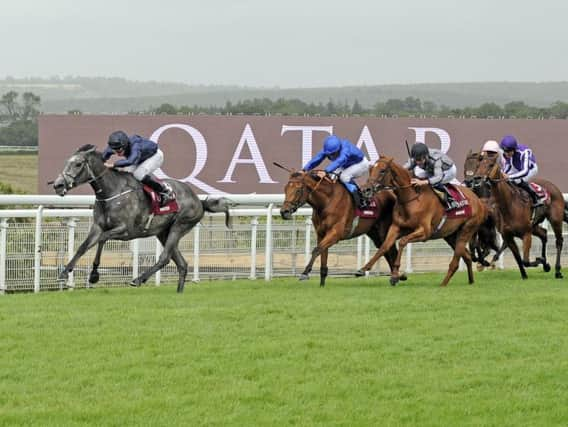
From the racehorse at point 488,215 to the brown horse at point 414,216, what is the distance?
0.41 meters

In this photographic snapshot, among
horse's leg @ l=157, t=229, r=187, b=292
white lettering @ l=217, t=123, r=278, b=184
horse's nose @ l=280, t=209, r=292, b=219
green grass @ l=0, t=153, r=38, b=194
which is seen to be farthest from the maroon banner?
horse's nose @ l=280, t=209, r=292, b=219

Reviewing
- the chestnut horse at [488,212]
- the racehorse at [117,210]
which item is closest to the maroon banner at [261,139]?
the chestnut horse at [488,212]

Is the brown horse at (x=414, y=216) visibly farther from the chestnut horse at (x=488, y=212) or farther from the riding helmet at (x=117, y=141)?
the riding helmet at (x=117, y=141)

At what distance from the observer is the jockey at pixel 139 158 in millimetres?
12305

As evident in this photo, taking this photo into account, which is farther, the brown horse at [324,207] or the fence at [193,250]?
the fence at [193,250]

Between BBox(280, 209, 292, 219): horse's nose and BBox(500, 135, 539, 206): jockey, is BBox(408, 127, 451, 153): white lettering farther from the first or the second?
BBox(280, 209, 292, 219): horse's nose

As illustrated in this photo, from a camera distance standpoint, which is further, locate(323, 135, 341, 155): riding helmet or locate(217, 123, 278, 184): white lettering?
locate(217, 123, 278, 184): white lettering

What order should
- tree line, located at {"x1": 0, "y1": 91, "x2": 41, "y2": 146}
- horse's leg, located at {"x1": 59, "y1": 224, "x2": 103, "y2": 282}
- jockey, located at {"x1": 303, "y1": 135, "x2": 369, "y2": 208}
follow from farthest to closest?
1. tree line, located at {"x1": 0, "y1": 91, "x2": 41, "y2": 146}
2. jockey, located at {"x1": 303, "y1": 135, "x2": 369, "y2": 208}
3. horse's leg, located at {"x1": 59, "y1": 224, "x2": 103, "y2": 282}

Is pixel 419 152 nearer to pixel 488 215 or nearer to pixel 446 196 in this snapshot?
pixel 446 196

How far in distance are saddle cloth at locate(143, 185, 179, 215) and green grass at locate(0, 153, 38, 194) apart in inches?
1373

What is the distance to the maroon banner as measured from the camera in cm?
4219

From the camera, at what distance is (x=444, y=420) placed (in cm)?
676

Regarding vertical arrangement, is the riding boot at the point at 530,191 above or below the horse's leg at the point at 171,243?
above

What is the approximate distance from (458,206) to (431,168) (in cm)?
45
